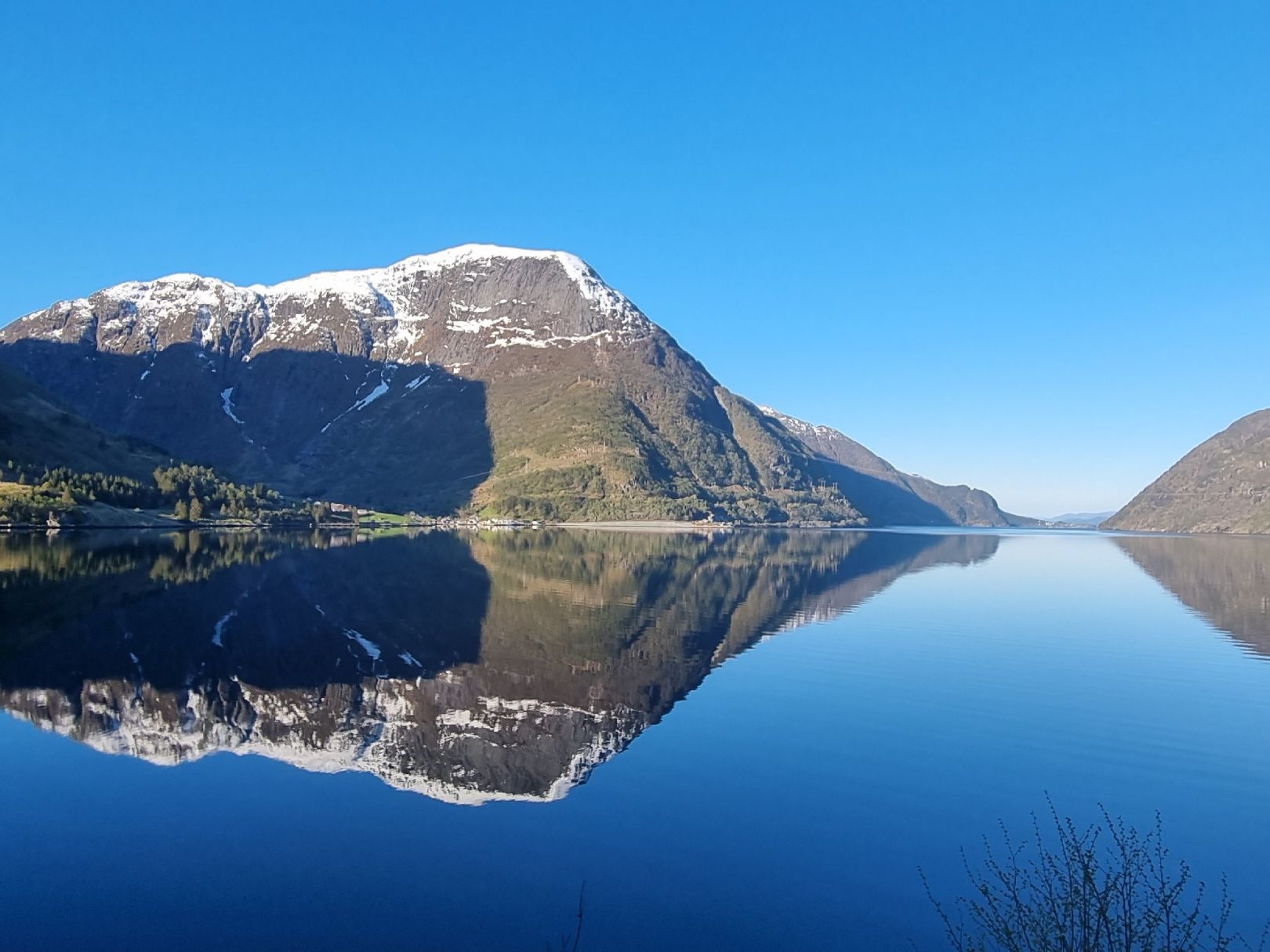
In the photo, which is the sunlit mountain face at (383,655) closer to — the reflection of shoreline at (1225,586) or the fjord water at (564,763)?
the fjord water at (564,763)

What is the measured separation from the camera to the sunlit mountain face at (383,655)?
89.8ft

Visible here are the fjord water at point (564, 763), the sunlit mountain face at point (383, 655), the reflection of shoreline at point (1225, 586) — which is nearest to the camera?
the fjord water at point (564, 763)

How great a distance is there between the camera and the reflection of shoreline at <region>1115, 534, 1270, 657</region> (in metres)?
61.3

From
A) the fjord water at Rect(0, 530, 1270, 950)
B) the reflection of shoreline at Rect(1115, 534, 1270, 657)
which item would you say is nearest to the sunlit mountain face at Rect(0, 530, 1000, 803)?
the fjord water at Rect(0, 530, 1270, 950)

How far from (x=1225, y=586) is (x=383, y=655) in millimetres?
93834

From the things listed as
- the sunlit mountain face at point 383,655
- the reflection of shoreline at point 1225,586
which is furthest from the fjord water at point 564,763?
the reflection of shoreline at point 1225,586

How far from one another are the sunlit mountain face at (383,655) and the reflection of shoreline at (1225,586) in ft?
89.8

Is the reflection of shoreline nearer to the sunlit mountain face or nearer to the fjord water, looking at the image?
the fjord water

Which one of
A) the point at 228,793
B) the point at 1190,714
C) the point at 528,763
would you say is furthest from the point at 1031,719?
the point at 228,793

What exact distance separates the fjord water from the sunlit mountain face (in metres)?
0.24

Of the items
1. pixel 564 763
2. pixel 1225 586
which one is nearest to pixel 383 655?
pixel 564 763

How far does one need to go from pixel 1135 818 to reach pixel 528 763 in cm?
1705

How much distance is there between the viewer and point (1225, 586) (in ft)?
311

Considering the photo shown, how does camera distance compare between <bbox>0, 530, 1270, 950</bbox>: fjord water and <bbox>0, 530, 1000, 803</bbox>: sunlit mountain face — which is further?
<bbox>0, 530, 1000, 803</bbox>: sunlit mountain face
